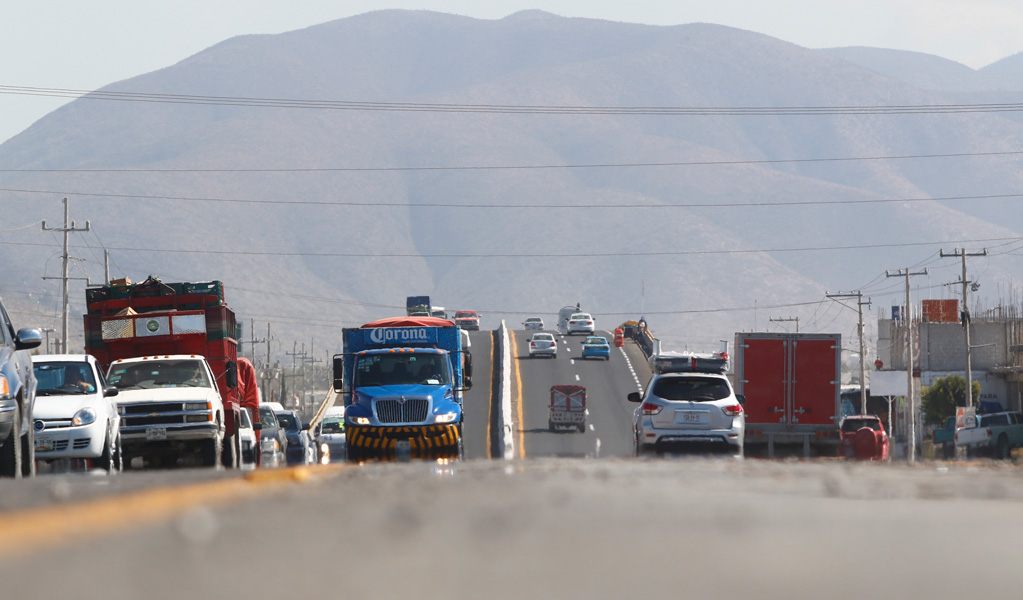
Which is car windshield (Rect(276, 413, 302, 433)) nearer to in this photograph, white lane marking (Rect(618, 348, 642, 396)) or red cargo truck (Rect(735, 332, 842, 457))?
red cargo truck (Rect(735, 332, 842, 457))

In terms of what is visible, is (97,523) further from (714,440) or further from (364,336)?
(364,336)

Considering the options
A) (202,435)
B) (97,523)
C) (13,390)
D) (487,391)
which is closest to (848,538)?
(97,523)

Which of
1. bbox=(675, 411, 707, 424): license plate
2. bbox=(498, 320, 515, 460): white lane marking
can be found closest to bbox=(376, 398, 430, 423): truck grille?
bbox=(675, 411, 707, 424): license plate

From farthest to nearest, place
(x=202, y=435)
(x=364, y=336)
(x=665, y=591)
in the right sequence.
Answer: (x=364, y=336)
(x=202, y=435)
(x=665, y=591)

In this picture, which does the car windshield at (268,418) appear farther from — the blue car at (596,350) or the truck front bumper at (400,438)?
the blue car at (596,350)

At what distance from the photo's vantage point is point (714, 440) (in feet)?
72.9

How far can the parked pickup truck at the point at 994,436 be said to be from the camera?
46.1m

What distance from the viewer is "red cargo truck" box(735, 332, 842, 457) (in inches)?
1172

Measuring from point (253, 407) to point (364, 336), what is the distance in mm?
3141

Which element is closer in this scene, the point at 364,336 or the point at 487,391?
the point at 364,336

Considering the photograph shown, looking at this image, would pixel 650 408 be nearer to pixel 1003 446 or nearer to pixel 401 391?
pixel 401 391

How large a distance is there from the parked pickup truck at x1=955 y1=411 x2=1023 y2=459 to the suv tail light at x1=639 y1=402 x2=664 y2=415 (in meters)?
26.8

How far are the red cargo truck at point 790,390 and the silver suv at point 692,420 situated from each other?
747 centimetres

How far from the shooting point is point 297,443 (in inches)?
1363
